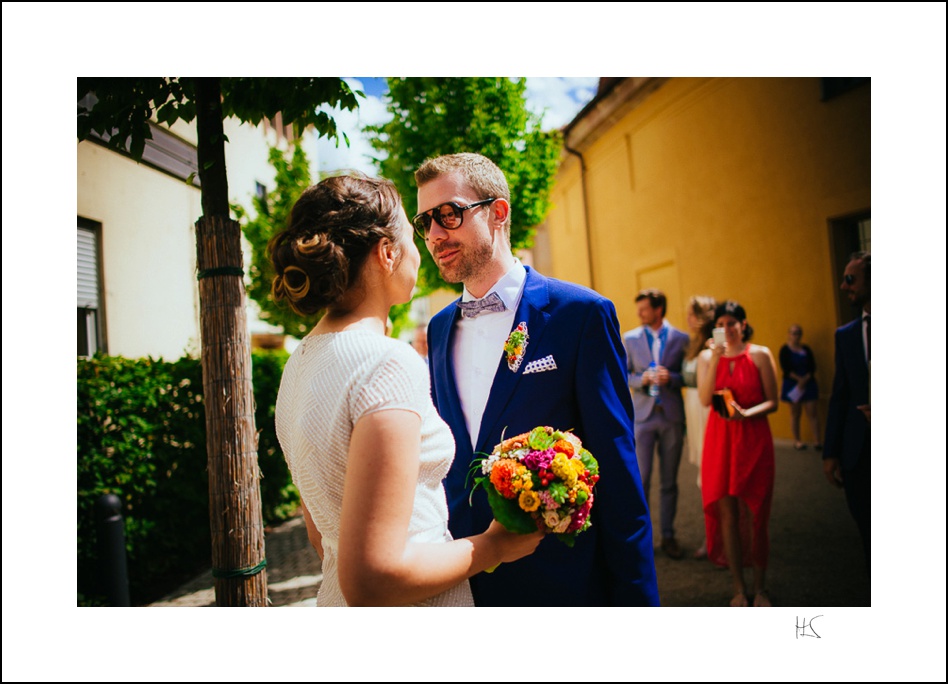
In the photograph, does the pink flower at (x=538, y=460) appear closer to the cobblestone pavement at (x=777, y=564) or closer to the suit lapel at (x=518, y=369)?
the suit lapel at (x=518, y=369)

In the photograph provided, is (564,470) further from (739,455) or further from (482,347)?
(739,455)

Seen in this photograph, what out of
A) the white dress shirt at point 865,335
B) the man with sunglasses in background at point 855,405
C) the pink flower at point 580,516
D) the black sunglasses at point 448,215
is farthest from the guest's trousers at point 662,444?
the pink flower at point 580,516

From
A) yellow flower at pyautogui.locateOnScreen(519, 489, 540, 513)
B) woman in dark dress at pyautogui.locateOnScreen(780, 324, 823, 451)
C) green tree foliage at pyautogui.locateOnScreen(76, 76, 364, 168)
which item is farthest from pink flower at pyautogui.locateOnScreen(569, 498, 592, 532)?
woman in dark dress at pyautogui.locateOnScreen(780, 324, 823, 451)

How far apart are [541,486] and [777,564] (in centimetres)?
363

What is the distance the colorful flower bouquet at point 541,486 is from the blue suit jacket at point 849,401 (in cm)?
248

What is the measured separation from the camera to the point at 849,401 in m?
3.40

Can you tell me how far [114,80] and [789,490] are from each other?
6.32 meters

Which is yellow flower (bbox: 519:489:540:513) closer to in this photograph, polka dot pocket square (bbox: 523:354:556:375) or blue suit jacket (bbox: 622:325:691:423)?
polka dot pocket square (bbox: 523:354:556:375)

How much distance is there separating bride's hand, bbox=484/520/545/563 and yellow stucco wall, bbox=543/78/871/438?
3.44 meters

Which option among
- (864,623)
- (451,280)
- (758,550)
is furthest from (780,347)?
(451,280)

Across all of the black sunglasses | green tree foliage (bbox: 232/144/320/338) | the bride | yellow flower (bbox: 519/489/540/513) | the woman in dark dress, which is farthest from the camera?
the woman in dark dress

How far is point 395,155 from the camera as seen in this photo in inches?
171

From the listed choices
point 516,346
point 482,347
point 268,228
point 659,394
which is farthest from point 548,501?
point 268,228

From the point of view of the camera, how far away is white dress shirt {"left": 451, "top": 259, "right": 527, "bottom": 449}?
81.5 inches
